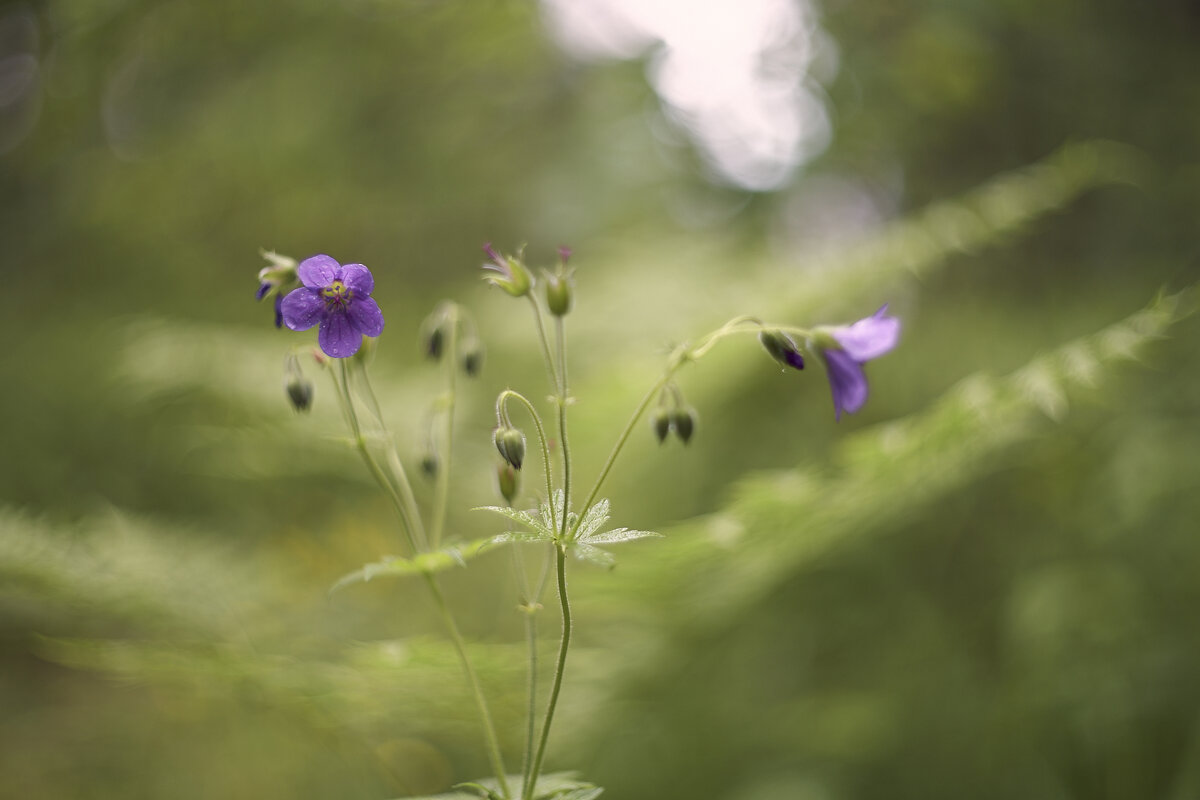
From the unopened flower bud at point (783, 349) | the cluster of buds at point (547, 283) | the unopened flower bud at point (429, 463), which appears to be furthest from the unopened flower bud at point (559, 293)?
the unopened flower bud at point (429, 463)

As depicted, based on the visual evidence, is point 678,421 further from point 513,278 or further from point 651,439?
point 651,439

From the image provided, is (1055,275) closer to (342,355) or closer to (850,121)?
(850,121)

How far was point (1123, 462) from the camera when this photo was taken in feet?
6.15

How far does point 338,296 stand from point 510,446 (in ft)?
1.10

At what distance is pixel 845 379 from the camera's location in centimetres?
115

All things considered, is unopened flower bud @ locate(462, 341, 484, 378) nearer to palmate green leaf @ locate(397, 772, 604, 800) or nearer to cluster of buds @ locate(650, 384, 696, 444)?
cluster of buds @ locate(650, 384, 696, 444)

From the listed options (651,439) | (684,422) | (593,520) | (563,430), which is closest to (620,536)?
(593,520)

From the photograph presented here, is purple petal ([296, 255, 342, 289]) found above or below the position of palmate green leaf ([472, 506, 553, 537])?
above

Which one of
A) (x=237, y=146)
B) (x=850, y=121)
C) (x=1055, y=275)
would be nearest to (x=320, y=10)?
(x=237, y=146)

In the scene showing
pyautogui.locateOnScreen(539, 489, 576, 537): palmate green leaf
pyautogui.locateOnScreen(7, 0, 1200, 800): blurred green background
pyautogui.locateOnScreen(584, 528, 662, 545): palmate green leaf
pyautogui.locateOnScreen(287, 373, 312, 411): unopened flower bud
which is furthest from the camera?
pyautogui.locateOnScreen(7, 0, 1200, 800): blurred green background

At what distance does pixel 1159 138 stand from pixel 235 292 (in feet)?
12.2

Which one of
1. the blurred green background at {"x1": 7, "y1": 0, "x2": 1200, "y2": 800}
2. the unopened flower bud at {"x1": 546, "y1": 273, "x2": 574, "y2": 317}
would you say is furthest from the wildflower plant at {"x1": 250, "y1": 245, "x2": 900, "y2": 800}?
the blurred green background at {"x1": 7, "y1": 0, "x2": 1200, "y2": 800}

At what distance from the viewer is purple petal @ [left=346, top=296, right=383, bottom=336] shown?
43.2 inches

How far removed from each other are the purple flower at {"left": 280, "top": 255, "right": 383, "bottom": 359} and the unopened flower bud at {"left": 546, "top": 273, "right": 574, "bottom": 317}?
256 mm
